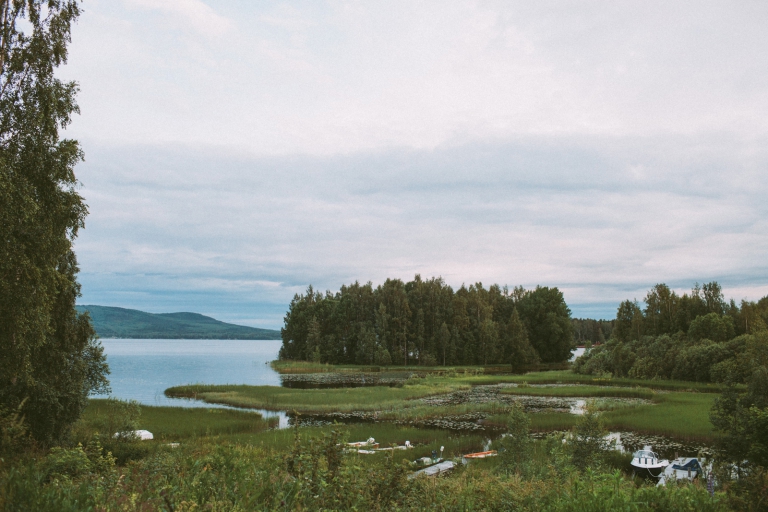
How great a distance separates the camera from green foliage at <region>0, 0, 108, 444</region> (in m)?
13.5

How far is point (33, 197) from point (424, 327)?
96065mm

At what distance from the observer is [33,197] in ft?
47.7

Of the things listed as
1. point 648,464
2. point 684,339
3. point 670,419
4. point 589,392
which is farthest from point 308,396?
point 684,339

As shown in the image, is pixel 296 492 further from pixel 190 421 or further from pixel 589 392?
pixel 589 392

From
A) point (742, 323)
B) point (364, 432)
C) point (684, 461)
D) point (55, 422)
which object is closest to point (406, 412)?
point (364, 432)

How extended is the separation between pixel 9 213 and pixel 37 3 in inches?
286

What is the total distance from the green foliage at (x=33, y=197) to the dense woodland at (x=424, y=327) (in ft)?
281

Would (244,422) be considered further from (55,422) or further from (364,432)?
(55,422)

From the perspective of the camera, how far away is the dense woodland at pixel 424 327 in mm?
103062

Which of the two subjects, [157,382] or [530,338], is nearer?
[157,382]

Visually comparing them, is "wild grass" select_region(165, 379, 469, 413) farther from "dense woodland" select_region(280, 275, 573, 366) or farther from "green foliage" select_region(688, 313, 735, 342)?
"dense woodland" select_region(280, 275, 573, 366)

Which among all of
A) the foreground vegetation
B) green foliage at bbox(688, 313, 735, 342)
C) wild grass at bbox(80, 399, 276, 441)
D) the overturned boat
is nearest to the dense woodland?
green foliage at bbox(688, 313, 735, 342)

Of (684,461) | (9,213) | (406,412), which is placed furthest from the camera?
(406,412)

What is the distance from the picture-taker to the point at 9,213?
13008 millimetres
